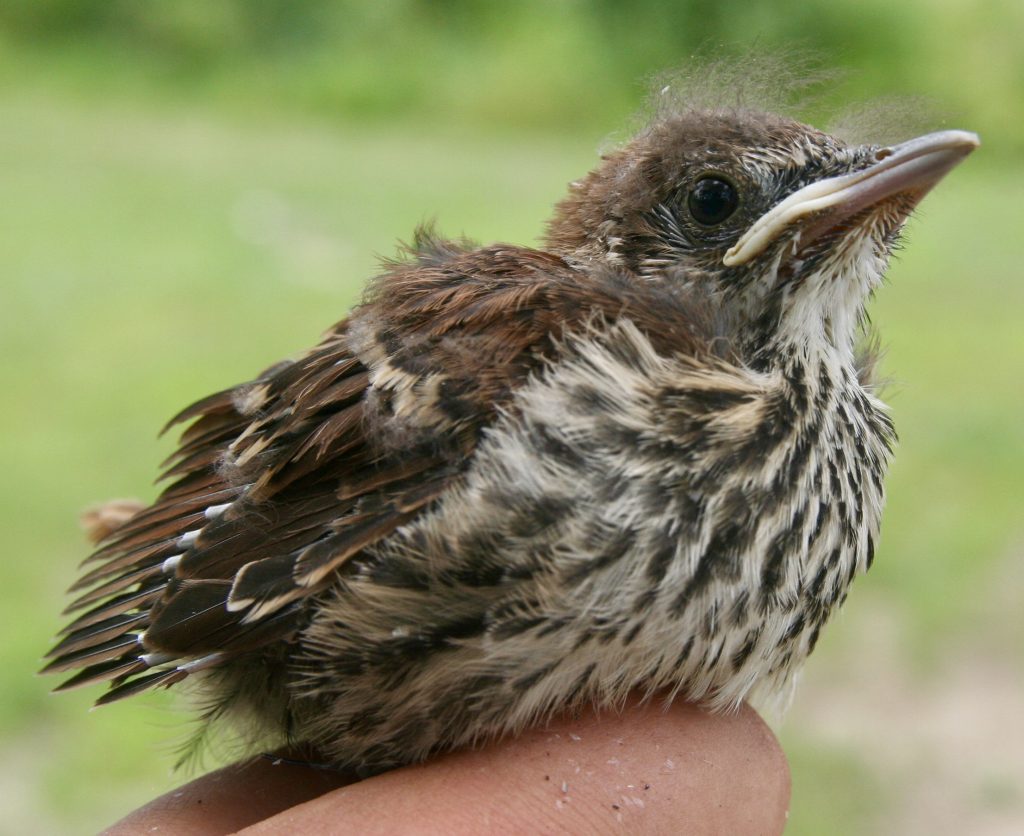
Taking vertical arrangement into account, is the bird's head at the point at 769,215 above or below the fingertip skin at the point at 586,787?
above

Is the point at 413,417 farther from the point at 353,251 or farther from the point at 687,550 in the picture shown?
the point at 353,251

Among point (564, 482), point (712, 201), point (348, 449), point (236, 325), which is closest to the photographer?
point (564, 482)

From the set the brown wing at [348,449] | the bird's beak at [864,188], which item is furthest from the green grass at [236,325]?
the bird's beak at [864,188]

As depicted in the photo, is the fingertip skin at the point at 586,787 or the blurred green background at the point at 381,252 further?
the blurred green background at the point at 381,252

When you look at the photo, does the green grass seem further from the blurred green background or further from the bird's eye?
the bird's eye

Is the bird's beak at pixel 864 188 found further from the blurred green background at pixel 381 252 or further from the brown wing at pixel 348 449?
the blurred green background at pixel 381 252

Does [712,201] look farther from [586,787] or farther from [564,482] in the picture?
[586,787]

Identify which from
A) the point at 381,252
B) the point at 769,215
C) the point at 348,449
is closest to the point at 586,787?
the point at 348,449
